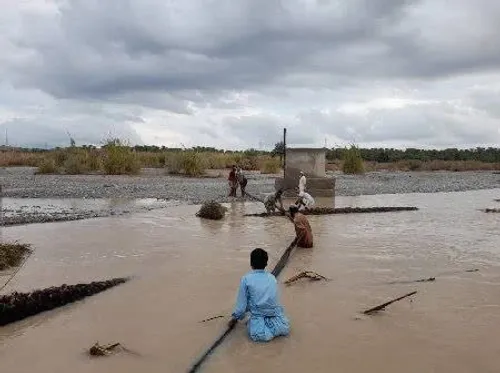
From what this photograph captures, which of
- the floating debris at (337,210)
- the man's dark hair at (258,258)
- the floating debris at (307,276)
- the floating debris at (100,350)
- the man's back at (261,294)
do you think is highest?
the man's dark hair at (258,258)

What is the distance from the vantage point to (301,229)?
1178 cm

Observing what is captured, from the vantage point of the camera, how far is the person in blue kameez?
643cm

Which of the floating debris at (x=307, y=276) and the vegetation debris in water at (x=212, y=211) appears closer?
the floating debris at (x=307, y=276)

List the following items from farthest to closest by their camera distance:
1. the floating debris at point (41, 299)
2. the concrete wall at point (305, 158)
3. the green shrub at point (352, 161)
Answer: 1. the green shrub at point (352, 161)
2. the concrete wall at point (305, 158)
3. the floating debris at point (41, 299)

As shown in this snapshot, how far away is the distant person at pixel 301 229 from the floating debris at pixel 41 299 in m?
4.23

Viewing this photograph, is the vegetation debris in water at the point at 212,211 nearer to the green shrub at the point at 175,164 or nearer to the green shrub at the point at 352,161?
the green shrub at the point at 175,164

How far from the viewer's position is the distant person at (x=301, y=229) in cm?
1167

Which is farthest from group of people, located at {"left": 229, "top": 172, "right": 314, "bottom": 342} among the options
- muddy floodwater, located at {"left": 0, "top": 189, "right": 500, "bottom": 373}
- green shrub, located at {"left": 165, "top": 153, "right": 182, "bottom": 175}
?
green shrub, located at {"left": 165, "top": 153, "right": 182, "bottom": 175}

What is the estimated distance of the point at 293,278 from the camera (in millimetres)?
8844

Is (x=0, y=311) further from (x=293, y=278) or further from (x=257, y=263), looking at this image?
(x=293, y=278)

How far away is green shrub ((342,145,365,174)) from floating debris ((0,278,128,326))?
34.6m

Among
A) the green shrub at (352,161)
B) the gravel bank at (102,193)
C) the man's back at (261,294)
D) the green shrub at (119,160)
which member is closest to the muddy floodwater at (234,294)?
the man's back at (261,294)

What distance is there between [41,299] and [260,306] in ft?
10.4

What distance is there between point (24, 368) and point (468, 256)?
8.72 meters
